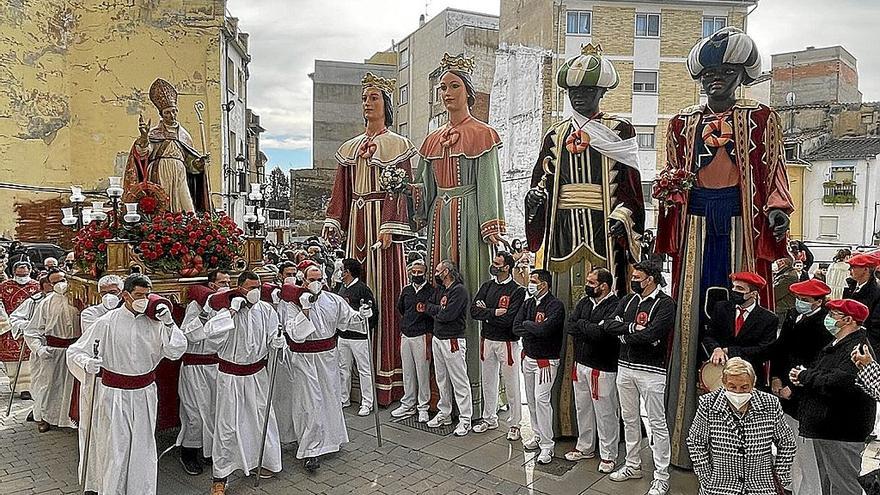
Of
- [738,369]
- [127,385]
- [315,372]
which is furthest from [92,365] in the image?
[738,369]

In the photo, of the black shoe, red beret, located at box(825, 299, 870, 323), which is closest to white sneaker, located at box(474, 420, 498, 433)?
the black shoe

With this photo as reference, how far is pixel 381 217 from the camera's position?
7.58 metres

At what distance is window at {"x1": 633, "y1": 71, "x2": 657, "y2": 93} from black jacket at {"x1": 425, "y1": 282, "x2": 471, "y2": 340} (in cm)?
2048

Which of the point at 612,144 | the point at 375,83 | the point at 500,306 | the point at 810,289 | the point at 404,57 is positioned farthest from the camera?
the point at 404,57

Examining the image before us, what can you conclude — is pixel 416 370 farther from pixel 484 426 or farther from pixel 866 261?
pixel 866 261

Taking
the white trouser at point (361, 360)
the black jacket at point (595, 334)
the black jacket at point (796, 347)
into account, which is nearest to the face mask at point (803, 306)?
the black jacket at point (796, 347)

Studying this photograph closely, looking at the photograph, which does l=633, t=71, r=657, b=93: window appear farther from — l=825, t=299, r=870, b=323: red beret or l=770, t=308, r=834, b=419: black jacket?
l=825, t=299, r=870, b=323: red beret

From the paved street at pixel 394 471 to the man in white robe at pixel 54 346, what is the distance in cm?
27

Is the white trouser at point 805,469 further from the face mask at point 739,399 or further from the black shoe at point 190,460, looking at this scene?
the black shoe at point 190,460

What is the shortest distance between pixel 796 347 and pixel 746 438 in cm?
118

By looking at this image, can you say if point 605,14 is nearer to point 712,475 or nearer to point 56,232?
point 56,232

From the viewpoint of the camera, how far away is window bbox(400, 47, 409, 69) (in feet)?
118

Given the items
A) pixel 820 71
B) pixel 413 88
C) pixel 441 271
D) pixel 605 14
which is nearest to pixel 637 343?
pixel 441 271

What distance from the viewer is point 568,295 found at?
6250 millimetres
